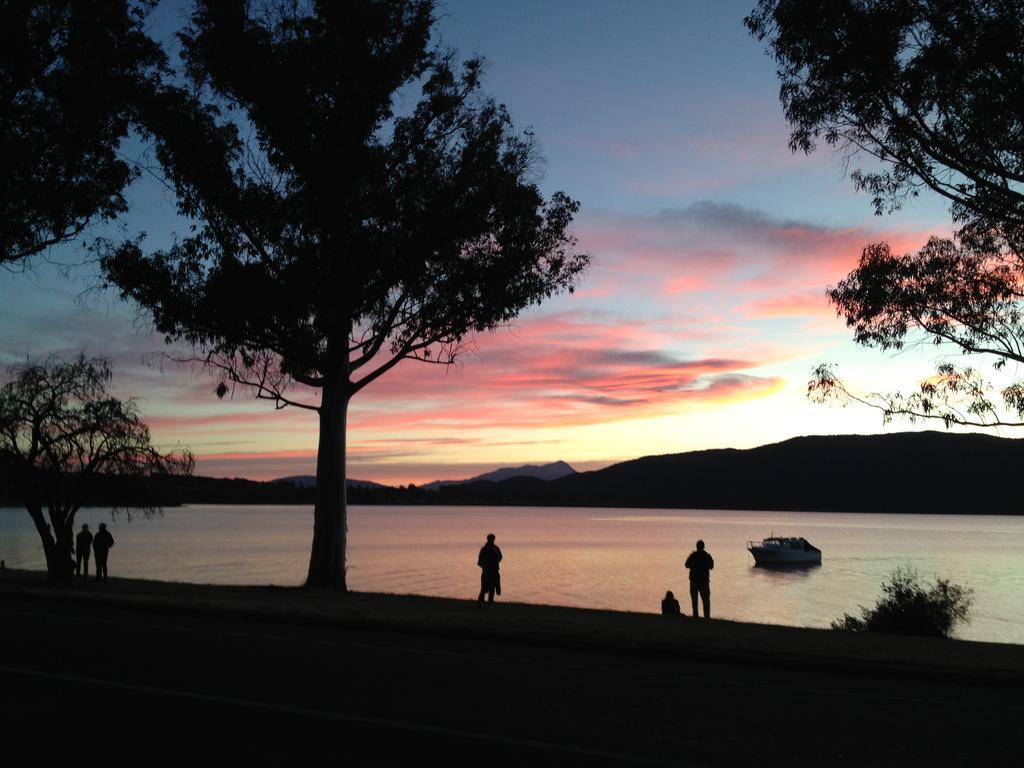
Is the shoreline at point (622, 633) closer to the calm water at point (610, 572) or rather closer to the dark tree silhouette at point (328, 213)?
the dark tree silhouette at point (328, 213)

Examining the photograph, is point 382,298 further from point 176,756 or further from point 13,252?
point 176,756

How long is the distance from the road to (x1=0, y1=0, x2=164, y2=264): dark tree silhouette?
9916 mm

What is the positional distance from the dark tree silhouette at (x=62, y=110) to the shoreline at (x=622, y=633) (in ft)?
26.0

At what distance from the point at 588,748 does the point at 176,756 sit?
292cm

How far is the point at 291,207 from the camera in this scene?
80.8 ft

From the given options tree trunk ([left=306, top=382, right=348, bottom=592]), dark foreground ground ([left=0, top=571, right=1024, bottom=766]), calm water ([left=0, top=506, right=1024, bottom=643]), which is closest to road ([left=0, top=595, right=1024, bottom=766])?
dark foreground ground ([left=0, top=571, right=1024, bottom=766])

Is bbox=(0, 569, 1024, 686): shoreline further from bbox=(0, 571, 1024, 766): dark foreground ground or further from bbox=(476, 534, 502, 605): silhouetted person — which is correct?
bbox=(476, 534, 502, 605): silhouetted person

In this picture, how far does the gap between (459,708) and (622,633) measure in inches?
244

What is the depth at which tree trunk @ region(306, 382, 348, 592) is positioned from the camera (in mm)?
24219

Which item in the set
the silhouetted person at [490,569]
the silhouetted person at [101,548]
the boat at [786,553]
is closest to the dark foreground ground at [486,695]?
the silhouetted person at [490,569]

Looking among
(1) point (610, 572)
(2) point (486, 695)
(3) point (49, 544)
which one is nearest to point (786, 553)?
(1) point (610, 572)

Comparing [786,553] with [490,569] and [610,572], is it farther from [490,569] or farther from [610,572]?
[490,569]

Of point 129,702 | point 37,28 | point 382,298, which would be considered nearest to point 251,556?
point 382,298

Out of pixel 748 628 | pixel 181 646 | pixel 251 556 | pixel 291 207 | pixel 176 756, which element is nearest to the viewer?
pixel 176 756
